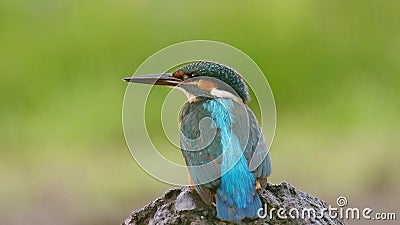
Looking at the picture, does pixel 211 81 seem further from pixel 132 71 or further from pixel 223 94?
pixel 132 71

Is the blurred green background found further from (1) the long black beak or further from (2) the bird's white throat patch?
(2) the bird's white throat patch

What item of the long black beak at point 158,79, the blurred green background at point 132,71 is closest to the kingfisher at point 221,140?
the long black beak at point 158,79

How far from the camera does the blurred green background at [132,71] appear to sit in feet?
19.9

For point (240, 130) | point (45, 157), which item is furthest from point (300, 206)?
point (45, 157)

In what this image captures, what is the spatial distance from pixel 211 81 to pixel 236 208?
591mm

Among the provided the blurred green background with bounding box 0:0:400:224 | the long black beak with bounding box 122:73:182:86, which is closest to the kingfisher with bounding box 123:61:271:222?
the long black beak with bounding box 122:73:182:86

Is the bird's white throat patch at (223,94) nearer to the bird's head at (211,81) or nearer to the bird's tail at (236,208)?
the bird's head at (211,81)

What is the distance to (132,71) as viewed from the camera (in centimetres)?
688

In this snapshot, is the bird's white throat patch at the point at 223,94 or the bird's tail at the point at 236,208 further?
the bird's white throat patch at the point at 223,94

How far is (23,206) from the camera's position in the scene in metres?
5.89

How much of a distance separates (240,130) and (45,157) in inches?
146

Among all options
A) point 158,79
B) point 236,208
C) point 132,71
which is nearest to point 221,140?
point 236,208

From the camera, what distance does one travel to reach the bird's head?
10.8ft

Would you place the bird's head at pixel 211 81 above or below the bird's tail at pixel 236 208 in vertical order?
above
